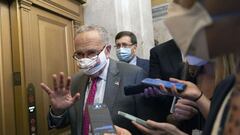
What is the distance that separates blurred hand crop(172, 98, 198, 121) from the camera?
1329mm

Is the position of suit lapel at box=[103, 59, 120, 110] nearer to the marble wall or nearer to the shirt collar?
the shirt collar

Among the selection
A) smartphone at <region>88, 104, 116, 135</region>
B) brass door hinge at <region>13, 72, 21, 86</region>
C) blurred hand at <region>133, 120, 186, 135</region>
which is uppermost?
brass door hinge at <region>13, 72, 21, 86</region>

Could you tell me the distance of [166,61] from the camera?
5.95ft

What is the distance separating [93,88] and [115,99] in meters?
0.16

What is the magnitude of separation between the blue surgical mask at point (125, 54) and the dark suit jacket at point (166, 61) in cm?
127

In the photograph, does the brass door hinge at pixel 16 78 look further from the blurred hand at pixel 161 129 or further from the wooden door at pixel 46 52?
the blurred hand at pixel 161 129

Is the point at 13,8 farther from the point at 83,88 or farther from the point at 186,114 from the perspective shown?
the point at 186,114

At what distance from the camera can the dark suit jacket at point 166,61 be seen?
5.84ft

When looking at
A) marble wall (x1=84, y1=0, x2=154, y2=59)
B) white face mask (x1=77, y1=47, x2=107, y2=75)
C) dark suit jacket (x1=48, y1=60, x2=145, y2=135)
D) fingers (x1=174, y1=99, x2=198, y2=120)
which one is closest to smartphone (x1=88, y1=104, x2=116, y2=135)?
fingers (x1=174, y1=99, x2=198, y2=120)

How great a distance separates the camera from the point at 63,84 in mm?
1743

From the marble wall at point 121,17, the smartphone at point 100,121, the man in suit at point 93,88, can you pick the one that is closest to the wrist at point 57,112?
the man in suit at point 93,88

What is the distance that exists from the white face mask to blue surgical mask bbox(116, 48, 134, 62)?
1.24 metres

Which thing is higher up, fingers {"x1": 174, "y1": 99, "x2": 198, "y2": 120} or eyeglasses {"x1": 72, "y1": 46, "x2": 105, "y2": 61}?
eyeglasses {"x1": 72, "y1": 46, "x2": 105, "y2": 61}

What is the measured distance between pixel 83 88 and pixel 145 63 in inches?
50.3
